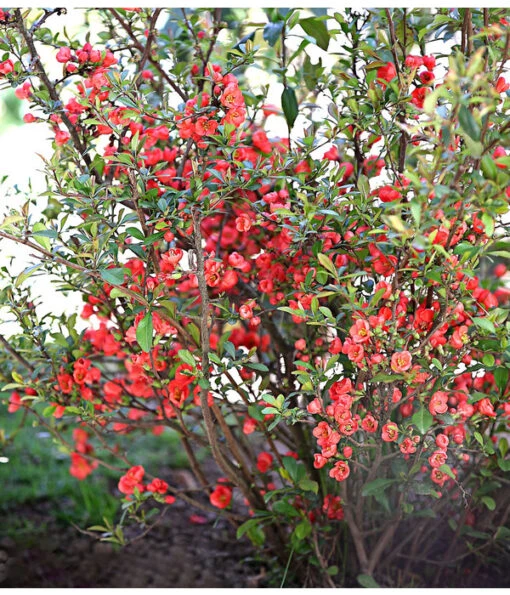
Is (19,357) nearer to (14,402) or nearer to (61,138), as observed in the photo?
(14,402)

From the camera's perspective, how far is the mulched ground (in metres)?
1.63

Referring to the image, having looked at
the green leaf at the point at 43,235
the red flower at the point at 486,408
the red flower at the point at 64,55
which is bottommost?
the red flower at the point at 486,408

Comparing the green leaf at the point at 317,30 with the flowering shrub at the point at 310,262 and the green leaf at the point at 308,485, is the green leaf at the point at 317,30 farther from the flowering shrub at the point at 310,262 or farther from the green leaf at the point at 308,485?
the green leaf at the point at 308,485

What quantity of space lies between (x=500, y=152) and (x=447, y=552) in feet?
2.76

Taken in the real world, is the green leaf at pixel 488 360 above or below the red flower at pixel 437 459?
above

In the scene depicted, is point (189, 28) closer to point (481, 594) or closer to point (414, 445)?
point (414, 445)

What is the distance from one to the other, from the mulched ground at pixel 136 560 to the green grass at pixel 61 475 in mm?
88

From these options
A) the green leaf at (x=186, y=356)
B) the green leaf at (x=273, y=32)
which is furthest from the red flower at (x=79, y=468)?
the green leaf at (x=273, y=32)

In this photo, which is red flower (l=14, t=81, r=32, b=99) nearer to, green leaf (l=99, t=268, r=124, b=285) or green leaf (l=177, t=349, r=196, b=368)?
green leaf (l=99, t=268, r=124, b=285)

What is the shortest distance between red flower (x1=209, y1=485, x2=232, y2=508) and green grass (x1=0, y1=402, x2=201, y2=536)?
394 millimetres

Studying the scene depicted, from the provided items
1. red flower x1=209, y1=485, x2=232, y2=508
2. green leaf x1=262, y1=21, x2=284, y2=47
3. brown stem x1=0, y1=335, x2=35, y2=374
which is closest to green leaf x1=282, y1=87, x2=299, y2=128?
green leaf x1=262, y1=21, x2=284, y2=47

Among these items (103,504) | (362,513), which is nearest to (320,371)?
(362,513)

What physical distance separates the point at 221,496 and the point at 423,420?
63 centimetres

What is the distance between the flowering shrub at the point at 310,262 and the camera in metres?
1.01
